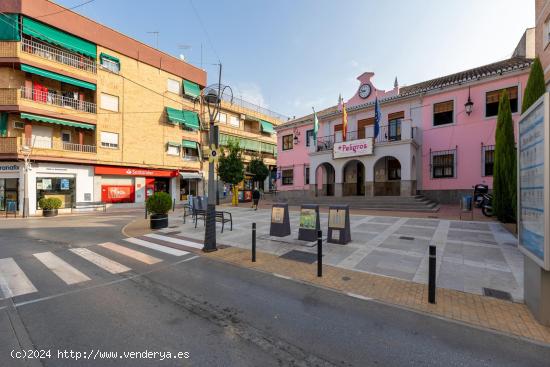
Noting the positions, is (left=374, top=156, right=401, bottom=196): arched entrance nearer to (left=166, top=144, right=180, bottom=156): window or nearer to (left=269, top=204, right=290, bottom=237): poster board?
(left=269, top=204, right=290, bottom=237): poster board

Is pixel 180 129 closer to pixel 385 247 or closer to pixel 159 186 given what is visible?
pixel 159 186

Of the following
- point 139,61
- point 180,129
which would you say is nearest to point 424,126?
point 180,129

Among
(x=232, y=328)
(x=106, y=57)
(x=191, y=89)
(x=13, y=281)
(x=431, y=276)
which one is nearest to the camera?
(x=232, y=328)

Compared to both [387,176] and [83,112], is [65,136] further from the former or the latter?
[387,176]

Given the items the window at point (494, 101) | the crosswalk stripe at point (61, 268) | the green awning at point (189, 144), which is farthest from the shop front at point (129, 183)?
the window at point (494, 101)

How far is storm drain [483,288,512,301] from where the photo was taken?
164 inches

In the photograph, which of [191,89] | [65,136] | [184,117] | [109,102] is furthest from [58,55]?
[191,89]

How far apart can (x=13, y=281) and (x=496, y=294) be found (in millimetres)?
9193

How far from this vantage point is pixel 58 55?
64.0 ft

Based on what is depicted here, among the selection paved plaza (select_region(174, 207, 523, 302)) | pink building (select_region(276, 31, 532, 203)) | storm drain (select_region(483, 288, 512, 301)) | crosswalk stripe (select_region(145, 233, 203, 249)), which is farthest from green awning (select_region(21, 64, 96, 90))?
storm drain (select_region(483, 288, 512, 301))

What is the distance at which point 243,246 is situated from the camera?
7.84 meters

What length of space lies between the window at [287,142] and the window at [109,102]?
16.4 meters

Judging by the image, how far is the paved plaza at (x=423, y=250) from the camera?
500cm

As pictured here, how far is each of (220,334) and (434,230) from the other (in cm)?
919
